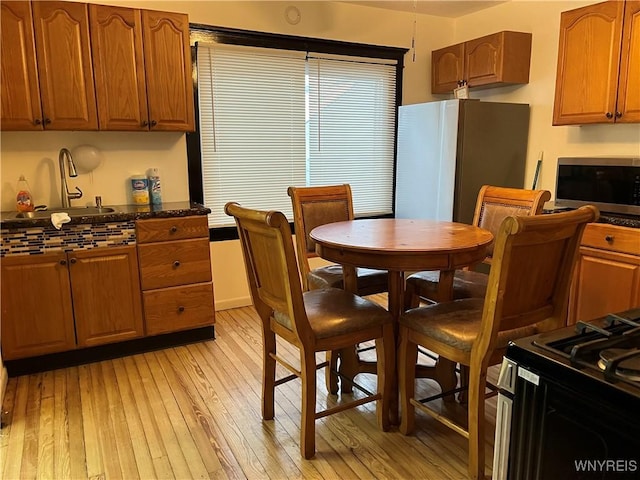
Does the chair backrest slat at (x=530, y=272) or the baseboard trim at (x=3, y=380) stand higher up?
the chair backrest slat at (x=530, y=272)

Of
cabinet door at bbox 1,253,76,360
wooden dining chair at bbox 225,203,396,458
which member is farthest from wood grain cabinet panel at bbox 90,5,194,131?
wooden dining chair at bbox 225,203,396,458

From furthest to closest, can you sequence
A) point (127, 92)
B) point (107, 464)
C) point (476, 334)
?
point (127, 92) → point (107, 464) → point (476, 334)

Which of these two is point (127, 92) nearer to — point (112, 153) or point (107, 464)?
point (112, 153)

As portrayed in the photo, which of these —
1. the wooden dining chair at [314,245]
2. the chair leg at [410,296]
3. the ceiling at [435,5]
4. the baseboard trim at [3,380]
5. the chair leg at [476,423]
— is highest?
the ceiling at [435,5]

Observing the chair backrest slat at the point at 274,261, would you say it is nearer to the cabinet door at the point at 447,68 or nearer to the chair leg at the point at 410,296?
the chair leg at the point at 410,296

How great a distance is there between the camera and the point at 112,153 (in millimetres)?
3250

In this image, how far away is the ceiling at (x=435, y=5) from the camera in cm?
390

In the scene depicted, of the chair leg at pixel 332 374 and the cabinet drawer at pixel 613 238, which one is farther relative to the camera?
the cabinet drawer at pixel 613 238

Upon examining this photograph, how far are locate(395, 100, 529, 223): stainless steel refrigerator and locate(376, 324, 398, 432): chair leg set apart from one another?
73.1 inches

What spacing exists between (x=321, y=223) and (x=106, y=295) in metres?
1.36

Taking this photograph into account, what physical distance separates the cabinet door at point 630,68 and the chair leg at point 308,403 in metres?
2.47

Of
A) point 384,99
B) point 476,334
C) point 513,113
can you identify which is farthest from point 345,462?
point 384,99

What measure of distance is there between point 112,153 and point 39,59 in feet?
2.39

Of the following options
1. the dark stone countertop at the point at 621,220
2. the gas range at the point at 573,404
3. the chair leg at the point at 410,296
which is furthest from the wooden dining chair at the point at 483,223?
the gas range at the point at 573,404
